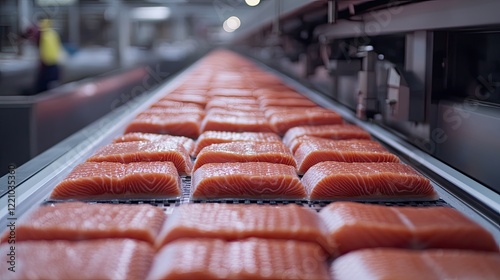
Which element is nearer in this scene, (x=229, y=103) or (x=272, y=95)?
(x=229, y=103)

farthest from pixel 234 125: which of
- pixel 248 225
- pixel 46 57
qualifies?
pixel 46 57

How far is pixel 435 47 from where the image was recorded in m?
3.16

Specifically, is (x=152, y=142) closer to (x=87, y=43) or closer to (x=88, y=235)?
(x=88, y=235)

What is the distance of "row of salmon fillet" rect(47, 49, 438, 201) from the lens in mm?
2027

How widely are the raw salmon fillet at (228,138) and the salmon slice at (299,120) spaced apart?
0.23 meters

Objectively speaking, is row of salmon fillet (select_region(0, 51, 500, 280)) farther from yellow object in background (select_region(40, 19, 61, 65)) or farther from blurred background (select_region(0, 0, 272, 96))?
yellow object in background (select_region(40, 19, 61, 65))

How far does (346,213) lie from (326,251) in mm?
141

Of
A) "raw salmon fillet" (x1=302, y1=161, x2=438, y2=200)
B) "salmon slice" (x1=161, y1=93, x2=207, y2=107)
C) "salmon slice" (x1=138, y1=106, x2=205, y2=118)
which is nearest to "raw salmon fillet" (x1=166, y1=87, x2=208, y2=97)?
"salmon slice" (x1=161, y1=93, x2=207, y2=107)

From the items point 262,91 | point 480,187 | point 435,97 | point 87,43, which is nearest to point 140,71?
point 87,43

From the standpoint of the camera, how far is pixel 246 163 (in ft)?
7.33

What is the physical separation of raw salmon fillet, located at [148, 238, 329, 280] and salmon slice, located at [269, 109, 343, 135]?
179 cm

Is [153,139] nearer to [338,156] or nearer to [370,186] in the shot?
[338,156]

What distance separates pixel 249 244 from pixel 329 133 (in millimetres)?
1565

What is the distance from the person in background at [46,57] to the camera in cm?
995
